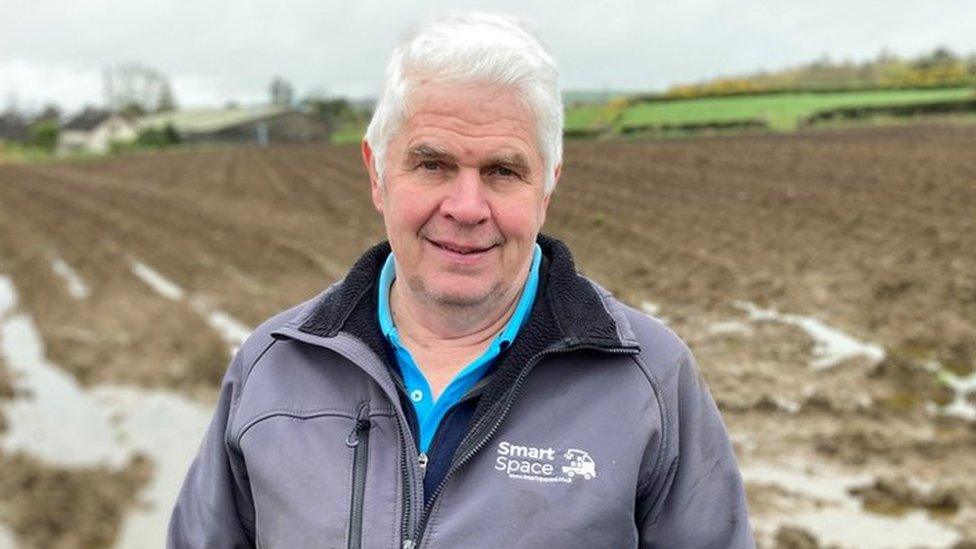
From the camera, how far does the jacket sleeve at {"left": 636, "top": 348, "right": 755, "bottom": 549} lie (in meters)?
1.62

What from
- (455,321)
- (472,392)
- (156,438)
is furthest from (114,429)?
(472,392)

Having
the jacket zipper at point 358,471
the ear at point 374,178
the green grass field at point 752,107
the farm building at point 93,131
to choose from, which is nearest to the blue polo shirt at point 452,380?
the jacket zipper at point 358,471

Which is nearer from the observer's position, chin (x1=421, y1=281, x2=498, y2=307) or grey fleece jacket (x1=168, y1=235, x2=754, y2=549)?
grey fleece jacket (x1=168, y1=235, x2=754, y2=549)

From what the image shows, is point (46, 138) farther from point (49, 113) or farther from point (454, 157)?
point (454, 157)

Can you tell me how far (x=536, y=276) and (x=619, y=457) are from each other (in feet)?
1.46

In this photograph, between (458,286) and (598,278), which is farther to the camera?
(598,278)

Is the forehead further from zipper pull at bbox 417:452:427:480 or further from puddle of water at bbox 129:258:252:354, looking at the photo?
puddle of water at bbox 129:258:252:354

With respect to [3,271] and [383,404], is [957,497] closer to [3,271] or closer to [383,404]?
[383,404]

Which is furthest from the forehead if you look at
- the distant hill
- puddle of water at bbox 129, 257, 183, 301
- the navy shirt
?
the distant hill

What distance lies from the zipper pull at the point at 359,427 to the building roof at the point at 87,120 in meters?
81.7

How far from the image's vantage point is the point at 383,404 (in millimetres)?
→ 1667

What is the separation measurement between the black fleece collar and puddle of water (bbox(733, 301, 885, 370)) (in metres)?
5.13

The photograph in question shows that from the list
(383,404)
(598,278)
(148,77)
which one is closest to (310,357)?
(383,404)

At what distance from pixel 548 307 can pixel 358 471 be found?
472mm
